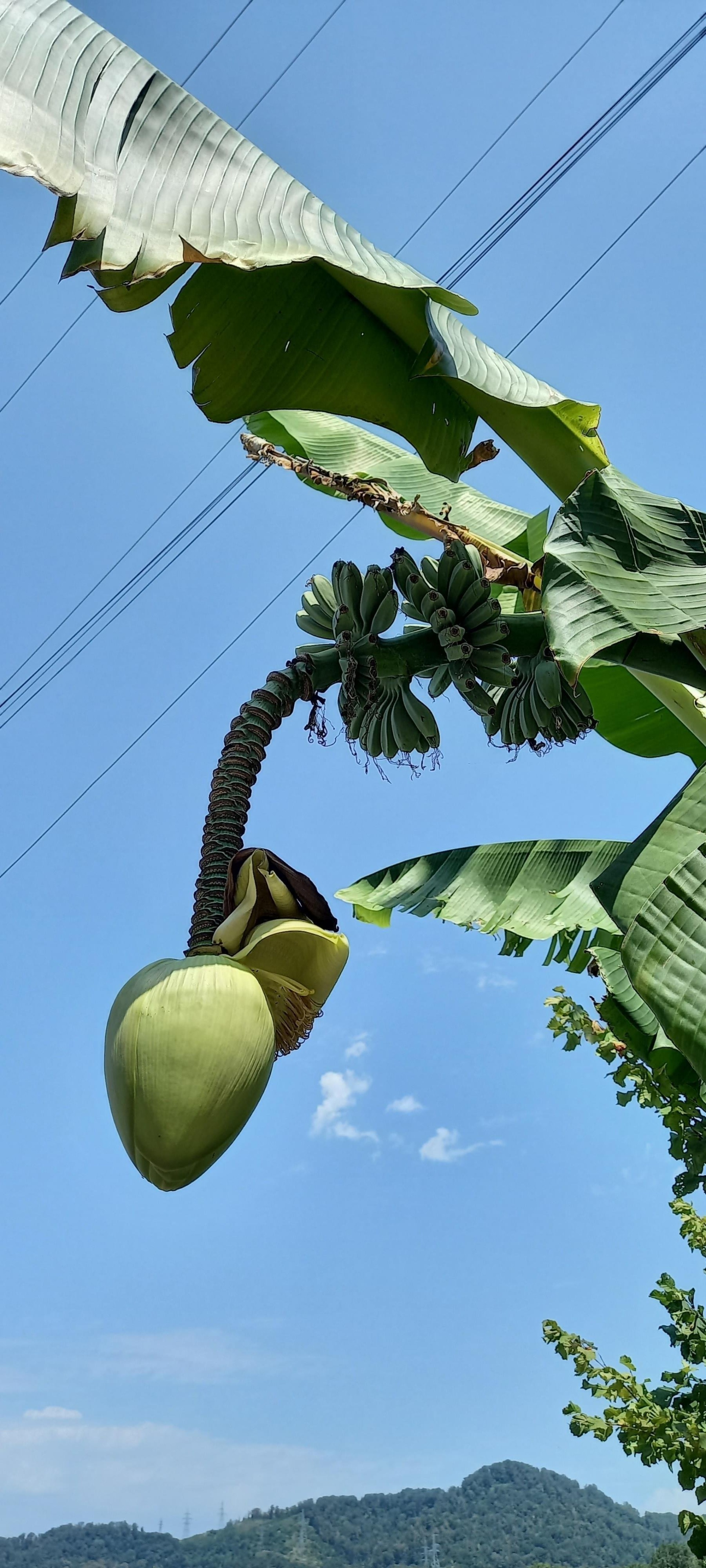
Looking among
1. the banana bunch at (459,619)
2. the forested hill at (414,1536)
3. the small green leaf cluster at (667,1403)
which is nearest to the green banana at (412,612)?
the banana bunch at (459,619)

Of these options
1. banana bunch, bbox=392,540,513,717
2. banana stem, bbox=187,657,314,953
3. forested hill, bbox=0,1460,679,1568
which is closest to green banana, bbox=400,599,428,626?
banana bunch, bbox=392,540,513,717

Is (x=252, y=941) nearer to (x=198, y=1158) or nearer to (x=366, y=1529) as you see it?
(x=198, y=1158)

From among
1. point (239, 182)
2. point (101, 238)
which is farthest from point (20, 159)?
point (239, 182)

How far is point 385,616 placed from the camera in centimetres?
168

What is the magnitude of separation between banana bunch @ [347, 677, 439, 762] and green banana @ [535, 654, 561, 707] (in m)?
0.23

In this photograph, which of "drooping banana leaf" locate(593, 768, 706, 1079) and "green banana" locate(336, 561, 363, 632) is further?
"green banana" locate(336, 561, 363, 632)

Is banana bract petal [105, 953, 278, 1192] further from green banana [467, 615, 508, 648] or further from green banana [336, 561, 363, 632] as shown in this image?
green banana [467, 615, 508, 648]

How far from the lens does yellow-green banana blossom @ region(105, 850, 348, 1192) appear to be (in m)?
1.16

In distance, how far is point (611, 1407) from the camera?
3359 mm

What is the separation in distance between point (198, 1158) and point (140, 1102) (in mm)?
117

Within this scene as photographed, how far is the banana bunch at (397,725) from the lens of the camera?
5.94 feet

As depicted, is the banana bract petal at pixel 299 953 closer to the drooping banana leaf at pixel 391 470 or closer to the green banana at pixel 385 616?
the green banana at pixel 385 616

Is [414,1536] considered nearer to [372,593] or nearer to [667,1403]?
[667,1403]

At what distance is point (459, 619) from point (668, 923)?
0.74m
